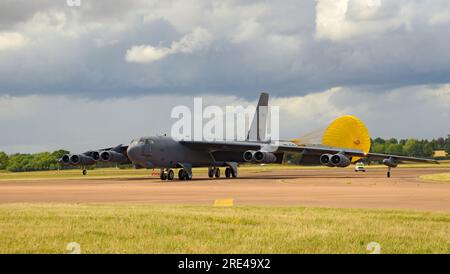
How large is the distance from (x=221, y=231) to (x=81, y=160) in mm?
49197

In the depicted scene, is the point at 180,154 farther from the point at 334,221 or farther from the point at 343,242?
the point at 343,242

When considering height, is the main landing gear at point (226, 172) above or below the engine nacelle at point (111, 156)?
below

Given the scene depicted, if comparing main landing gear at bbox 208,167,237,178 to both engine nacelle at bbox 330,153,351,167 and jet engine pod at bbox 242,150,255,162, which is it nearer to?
jet engine pod at bbox 242,150,255,162

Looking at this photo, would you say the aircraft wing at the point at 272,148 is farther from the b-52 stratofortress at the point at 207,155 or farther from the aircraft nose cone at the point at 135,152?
the aircraft nose cone at the point at 135,152

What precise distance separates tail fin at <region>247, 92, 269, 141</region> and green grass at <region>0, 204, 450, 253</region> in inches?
1966

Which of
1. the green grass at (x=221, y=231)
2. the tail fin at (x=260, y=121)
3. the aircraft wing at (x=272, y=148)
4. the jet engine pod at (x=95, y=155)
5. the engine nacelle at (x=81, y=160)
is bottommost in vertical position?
the green grass at (x=221, y=231)

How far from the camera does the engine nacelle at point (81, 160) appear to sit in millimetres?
62750

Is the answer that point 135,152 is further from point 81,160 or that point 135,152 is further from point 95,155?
point 81,160

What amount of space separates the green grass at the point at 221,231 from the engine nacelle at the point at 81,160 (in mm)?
42950

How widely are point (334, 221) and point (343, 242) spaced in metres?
3.61

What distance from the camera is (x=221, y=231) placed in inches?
611

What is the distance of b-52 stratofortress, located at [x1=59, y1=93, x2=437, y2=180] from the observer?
54.6 m

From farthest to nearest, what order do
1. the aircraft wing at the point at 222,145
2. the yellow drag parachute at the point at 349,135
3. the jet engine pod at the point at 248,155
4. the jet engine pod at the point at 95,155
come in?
the yellow drag parachute at the point at 349,135 < the jet engine pod at the point at 95,155 < the jet engine pod at the point at 248,155 < the aircraft wing at the point at 222,145

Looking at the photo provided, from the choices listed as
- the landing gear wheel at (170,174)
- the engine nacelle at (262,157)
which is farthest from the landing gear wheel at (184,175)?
the engine nacelle at (262,157)
